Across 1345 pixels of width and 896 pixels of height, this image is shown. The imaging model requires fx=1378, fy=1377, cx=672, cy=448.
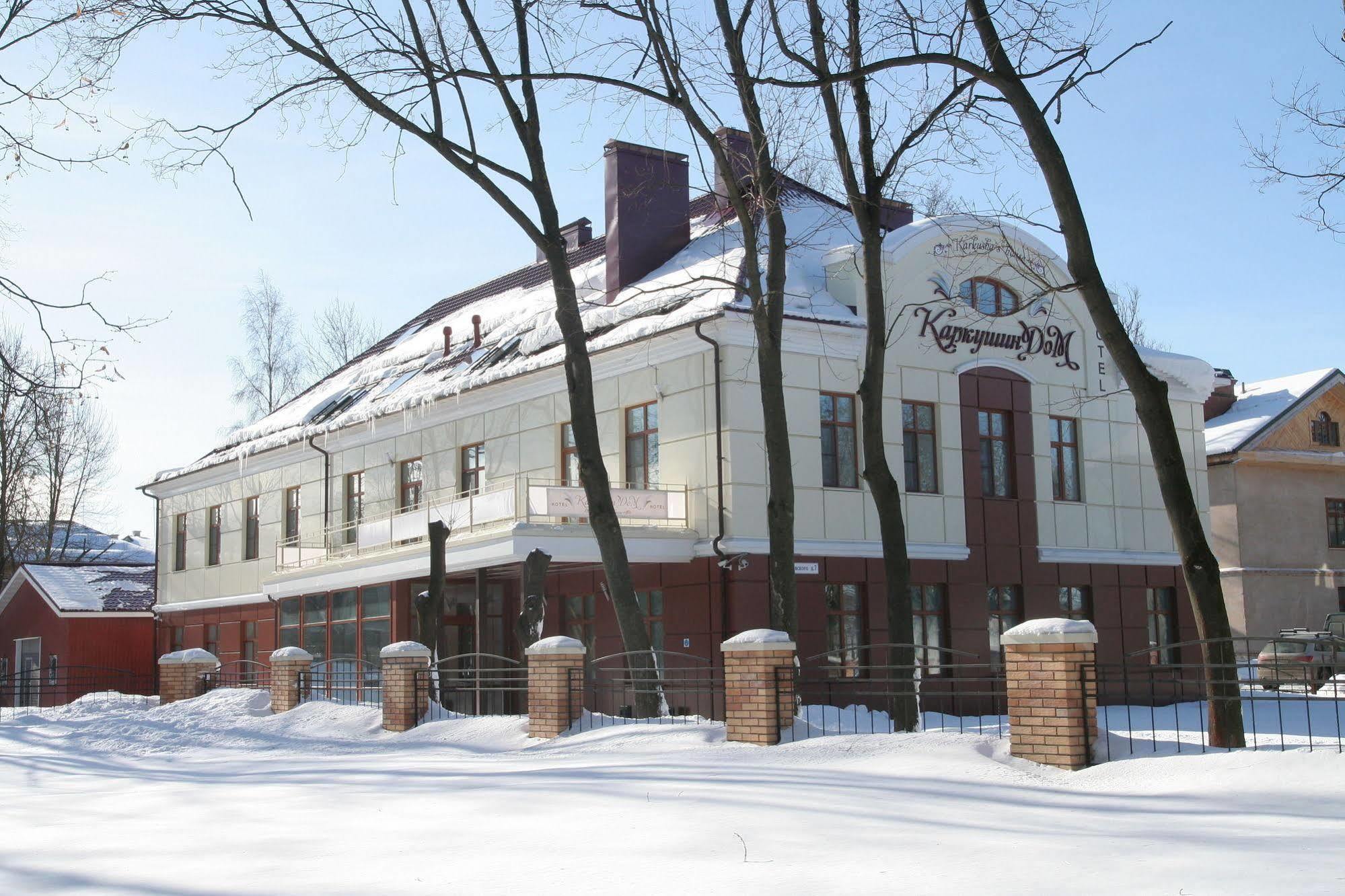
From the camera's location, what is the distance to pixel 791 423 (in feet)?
73.4

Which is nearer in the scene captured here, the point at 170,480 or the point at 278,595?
the point at 278,595

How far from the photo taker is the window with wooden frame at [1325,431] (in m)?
41.0

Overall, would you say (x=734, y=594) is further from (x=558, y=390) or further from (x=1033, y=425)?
(x=1033, y=425)

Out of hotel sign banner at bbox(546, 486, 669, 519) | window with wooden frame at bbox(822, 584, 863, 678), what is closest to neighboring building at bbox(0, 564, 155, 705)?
hotel sign banner at bbox(546, 486, 669, 519)

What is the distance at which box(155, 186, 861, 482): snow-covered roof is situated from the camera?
22859 millimetres

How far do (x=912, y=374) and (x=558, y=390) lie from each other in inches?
248

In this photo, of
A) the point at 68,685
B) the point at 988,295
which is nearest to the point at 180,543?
the point at 68,685

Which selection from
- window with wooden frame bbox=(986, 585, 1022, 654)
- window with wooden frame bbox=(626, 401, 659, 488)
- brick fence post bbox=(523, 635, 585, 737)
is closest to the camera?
brick fence post bbox=(523, 635, 585, 737)

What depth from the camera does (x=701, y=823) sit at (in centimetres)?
911

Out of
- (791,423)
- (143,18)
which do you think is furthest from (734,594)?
(143,18)

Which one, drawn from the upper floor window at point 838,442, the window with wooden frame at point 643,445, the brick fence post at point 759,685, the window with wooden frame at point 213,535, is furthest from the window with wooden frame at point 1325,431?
the brick fence post at point 759,685

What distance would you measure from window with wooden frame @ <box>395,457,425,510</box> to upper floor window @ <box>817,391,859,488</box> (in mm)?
9406

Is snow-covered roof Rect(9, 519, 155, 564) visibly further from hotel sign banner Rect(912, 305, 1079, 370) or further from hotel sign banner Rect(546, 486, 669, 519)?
hotel sign banner Rect(912, 305, 1079, 370)

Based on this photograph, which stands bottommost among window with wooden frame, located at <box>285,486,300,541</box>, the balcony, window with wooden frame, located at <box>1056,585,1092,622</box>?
window with wooden frame, located at <box>1056,585,1092,622</box>
